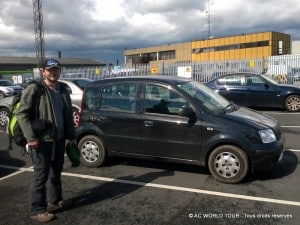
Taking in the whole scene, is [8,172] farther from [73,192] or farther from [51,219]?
[51,219]

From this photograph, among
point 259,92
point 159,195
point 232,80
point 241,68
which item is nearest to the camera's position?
point 159,195

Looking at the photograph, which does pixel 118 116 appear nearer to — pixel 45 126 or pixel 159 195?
pixel 159 195

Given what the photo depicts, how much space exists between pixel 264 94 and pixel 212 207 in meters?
10.3

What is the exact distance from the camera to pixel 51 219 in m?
4.89

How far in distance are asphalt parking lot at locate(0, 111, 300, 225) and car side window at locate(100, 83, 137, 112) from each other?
1.07 m

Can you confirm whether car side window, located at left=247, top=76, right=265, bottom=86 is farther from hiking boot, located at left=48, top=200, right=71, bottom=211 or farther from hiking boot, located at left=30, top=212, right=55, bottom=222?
hiking boot, located at left=30, top=212, right=55, bottom=222

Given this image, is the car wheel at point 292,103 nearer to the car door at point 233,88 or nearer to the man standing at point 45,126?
A: the car door at point 233,88

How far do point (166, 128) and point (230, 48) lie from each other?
80.0 m

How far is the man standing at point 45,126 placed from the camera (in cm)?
461

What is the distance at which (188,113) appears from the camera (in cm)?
626

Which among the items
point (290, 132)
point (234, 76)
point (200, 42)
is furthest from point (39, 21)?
point (290, 132)

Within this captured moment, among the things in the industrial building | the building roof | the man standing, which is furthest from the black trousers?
the building roof

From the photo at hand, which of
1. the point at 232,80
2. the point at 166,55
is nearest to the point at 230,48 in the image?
the point at 166,55

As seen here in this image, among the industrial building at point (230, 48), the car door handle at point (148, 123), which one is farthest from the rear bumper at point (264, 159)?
the industrial building at point (230, 48)
